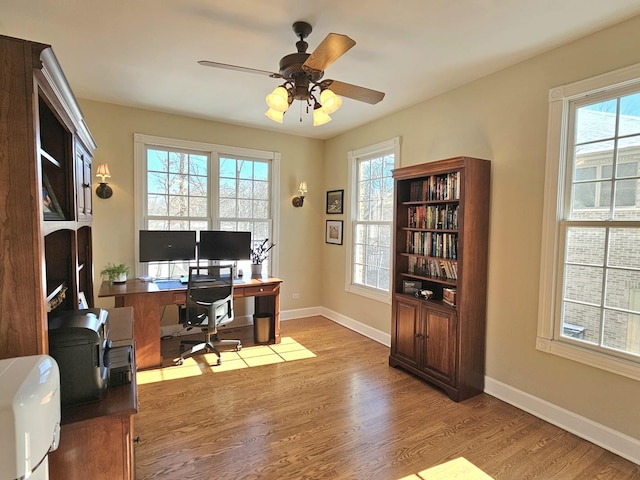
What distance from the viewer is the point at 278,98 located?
204 centimetres

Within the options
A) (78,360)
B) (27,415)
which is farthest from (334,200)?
(27,415)

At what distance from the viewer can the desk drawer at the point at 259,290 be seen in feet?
13.0

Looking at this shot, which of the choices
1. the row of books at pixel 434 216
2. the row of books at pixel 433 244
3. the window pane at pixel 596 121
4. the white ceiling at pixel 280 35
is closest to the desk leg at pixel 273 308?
the row of books at pixel 433 244

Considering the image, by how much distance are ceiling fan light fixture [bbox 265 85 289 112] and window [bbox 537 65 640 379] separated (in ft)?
6.44

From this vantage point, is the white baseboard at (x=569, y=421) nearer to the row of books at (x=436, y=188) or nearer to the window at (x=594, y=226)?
the window at (x=594, y=226)

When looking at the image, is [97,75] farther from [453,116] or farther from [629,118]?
[629,118]

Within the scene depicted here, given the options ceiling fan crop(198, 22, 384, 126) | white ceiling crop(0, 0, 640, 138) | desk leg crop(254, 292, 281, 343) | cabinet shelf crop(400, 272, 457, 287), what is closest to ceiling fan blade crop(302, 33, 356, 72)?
ceiling fan crop(198, 22, 384, 126)

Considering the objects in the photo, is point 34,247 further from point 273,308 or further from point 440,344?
point 273,308

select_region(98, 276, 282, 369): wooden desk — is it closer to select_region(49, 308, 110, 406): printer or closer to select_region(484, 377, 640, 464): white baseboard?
select_region(49, 308, 110, 406): printer

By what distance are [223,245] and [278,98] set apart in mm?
2445

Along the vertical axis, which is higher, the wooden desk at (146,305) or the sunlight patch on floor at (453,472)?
the wooden desk at (146,305)

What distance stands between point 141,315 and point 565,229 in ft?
12.2

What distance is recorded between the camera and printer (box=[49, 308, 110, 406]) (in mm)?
1376

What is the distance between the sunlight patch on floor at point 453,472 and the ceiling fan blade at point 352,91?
238cm
